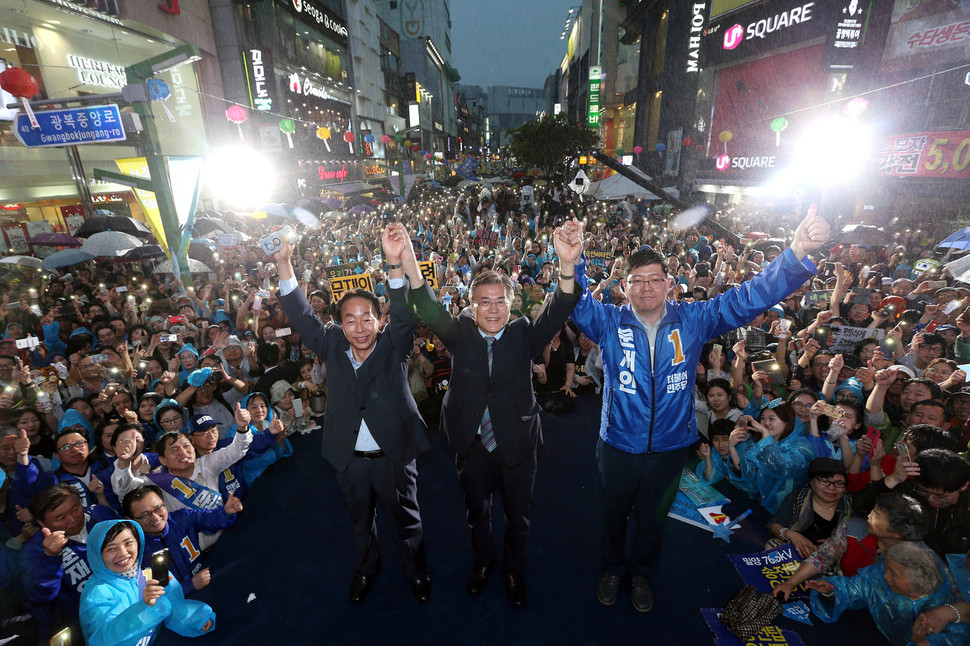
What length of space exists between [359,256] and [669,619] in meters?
12.3

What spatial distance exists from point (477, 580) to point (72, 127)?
10.3m

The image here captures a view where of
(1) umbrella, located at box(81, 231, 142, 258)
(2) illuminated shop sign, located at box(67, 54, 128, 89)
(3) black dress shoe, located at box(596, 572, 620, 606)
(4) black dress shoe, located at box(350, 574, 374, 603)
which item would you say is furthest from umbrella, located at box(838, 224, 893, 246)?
(2) illuminated shop sign, located at box(67, 54, 128, 89)

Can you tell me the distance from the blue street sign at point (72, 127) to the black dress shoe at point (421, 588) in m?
A: 9.11

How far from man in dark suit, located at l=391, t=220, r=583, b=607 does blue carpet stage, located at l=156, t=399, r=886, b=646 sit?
0.87m

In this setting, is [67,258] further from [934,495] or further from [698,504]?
[934,495]

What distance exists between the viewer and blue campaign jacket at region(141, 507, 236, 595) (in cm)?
359

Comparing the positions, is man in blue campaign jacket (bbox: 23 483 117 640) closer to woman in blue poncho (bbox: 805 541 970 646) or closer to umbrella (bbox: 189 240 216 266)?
woman in blue poncho (bbox: 805 541 970 646)

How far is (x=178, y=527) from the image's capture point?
381cm

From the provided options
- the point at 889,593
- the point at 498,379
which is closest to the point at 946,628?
the point at 889,593

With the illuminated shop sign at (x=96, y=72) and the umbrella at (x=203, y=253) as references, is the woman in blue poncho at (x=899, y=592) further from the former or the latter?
the illuminated shop sign at (x=96, y=72)

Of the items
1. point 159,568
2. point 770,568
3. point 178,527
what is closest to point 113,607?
point 159,568

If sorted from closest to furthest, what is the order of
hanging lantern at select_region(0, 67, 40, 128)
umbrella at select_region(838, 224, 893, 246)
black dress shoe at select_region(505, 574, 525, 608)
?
black dress shoe at select_region(505, 574, 525, 608)
hanging lantern at select_region(0, 67, 40, 128)
umbrella at select_region(838, 224, 893, 246)

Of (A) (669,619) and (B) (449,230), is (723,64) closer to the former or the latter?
(B) (449,230)

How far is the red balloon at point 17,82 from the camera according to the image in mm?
6705
